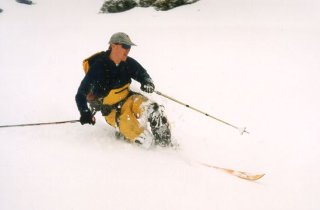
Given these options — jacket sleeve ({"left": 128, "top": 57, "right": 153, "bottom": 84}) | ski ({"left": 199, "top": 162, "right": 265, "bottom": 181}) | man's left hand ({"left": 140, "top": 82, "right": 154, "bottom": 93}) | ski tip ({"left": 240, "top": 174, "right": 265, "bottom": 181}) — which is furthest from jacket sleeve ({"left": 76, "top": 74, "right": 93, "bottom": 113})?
ski tip ({"left": 240, "top": 174, "right": 265, "bottom": 181})

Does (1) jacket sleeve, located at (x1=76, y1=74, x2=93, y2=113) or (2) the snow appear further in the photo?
(1) jacket sleeve, located at (x1=76, y1=74, x2=93, y2=113)

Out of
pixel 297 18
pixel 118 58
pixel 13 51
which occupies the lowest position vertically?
pixel 13 51

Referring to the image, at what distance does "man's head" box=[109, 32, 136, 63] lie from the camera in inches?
225

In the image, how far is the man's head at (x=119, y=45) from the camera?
18.7 ft

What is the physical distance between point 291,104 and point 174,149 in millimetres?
3107

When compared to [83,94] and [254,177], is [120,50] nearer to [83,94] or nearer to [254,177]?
[83,94]

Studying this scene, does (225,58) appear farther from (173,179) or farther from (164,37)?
(173,179)

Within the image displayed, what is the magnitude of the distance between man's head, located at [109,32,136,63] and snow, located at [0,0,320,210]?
1.38 meters

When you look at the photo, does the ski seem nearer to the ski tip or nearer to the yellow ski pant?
the ski tip

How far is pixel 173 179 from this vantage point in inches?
189

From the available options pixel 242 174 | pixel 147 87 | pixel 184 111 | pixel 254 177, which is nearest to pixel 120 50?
pixel 147 87

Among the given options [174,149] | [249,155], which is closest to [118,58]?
[174,149]

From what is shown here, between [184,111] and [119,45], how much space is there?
311 cm

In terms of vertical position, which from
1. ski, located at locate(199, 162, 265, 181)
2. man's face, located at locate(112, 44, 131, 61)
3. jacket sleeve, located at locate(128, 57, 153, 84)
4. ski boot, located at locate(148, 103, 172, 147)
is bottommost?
ski, located at locate(199, 162, 265, 181)
